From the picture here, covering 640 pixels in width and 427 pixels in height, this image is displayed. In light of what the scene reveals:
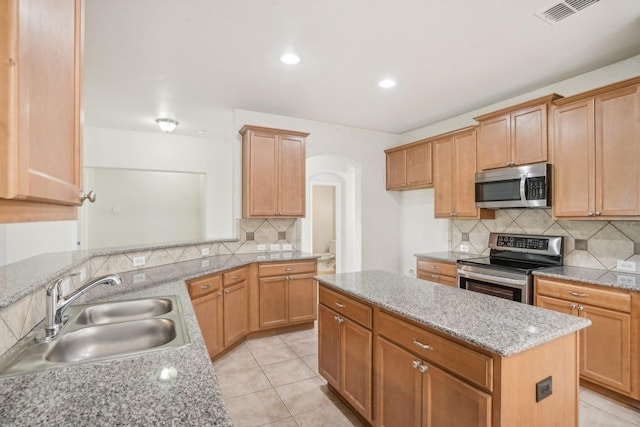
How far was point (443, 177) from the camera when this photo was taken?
4051mm

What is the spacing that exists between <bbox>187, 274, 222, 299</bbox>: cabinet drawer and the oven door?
96.9 inches

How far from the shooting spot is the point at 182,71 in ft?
9.81

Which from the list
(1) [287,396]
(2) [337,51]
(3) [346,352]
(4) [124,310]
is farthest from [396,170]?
(4) [124,310]

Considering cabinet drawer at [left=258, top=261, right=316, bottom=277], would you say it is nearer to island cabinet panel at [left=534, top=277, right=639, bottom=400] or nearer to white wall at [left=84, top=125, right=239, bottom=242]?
white wall at [left=84, top=125, right=239, bottom=242]

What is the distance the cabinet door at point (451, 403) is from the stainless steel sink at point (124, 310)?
1.41 metres

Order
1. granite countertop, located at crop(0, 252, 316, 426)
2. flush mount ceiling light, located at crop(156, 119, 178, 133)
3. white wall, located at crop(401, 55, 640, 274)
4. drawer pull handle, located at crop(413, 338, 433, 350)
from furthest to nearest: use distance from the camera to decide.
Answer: flush mount ceiling light, located at crop(156, 119, 178, 133) → white wall, located at crop(401, 55, 640, 274) → drawer pull handle, located at crop(413, 338, 433, 350) → granite countertop, located at crop(0, 252, 316, 426)

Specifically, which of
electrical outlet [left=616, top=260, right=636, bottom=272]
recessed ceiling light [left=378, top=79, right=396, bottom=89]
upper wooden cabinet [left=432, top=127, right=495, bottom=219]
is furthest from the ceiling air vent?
electrical outlet [left=616, top=260, right=636, bottom=272]

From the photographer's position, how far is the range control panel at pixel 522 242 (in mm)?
3230

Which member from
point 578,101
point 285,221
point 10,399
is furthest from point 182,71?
point 578,101

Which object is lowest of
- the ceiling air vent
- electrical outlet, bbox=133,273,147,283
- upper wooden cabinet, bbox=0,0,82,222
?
electrical outlet, bbox=133,273,147,283

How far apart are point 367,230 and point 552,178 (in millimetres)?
2455

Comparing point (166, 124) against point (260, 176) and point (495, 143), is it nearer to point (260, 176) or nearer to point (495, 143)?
point (260, 176)

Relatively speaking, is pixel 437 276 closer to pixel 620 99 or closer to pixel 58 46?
pixel 620 99

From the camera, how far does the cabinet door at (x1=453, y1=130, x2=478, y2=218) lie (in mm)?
3695
